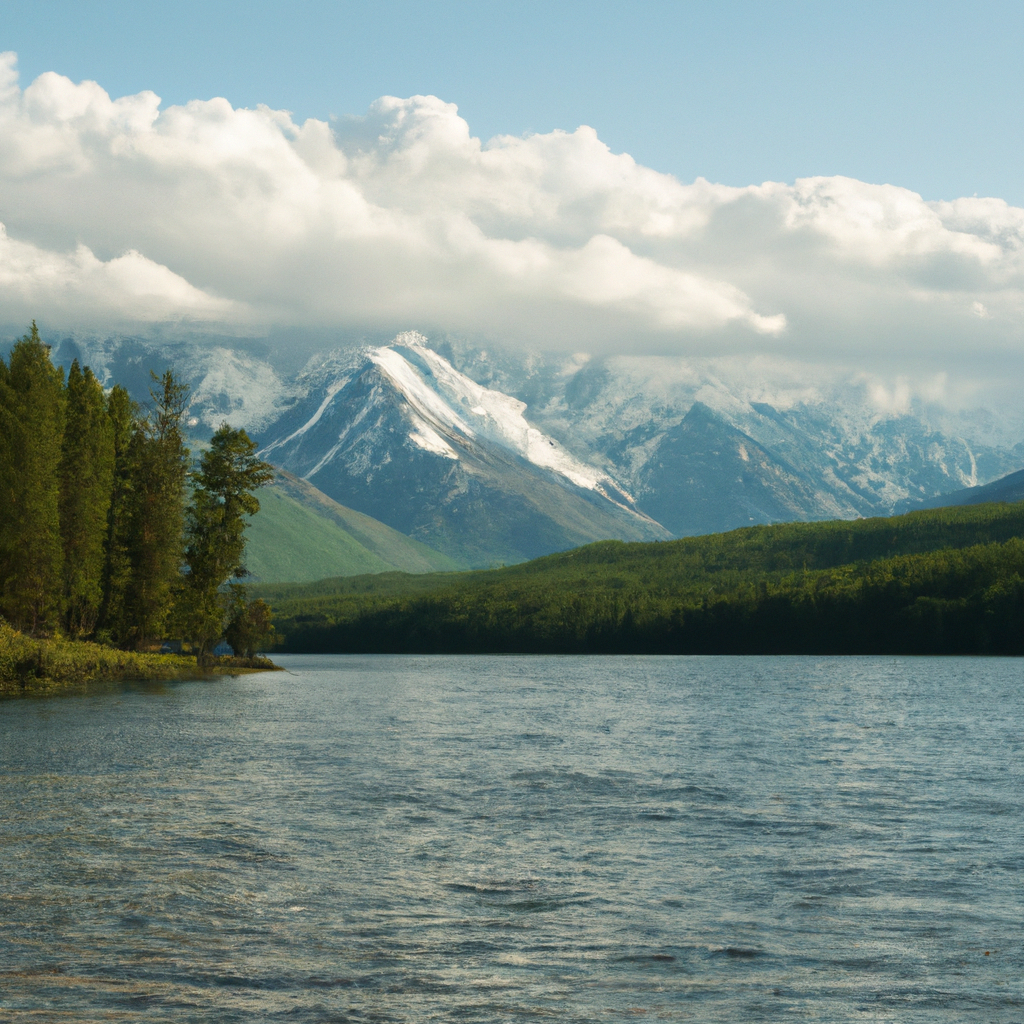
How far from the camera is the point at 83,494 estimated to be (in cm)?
10944

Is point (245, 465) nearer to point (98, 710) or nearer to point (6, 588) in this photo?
point (6, 588)

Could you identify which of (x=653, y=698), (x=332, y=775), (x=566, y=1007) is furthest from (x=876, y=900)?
(x=653, y=698)

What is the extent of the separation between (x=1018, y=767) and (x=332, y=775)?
118ft

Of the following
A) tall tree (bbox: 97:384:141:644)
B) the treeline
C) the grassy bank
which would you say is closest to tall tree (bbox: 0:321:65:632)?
the treeline

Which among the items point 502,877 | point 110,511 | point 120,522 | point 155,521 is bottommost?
point 502,877

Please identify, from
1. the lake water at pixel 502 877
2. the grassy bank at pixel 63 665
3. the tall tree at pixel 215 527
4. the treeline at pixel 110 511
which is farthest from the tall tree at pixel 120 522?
the lake water at pixel 502 877

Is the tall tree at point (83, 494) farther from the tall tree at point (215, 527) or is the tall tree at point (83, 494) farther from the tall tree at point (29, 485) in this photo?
the tall tree at point (215, 527)

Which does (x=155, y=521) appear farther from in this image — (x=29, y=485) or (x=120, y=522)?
(x=29, y=485)

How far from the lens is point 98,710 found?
8025 cm

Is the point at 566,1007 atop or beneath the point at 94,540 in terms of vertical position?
beneath

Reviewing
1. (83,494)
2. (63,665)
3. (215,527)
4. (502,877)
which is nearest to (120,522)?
(83,494)

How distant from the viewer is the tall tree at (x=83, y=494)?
10844cm

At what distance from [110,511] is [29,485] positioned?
2151 cm

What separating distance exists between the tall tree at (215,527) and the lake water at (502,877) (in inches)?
2340
